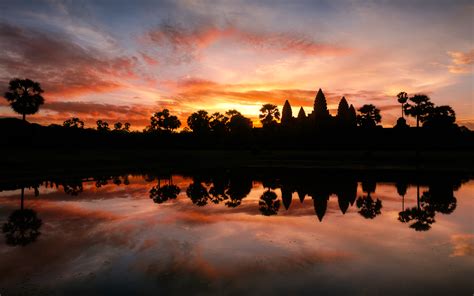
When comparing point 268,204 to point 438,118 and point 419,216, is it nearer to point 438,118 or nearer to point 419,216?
point 419,216

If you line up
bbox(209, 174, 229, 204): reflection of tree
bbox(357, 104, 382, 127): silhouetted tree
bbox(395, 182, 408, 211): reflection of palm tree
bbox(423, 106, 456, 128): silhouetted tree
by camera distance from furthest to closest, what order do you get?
1. bbox(357, 104, 382, 127): silhouetted tree
2. bbox(423, 106, 456, 128): silhouetted tree
3. bbox(395, 182, 408, 211): reflection of palm tree
4. bbox(209, 174, 229, 204): reflection of tree

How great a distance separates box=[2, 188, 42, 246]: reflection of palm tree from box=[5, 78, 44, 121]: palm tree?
1873 inches

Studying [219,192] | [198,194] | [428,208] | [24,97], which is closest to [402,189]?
[428,208]

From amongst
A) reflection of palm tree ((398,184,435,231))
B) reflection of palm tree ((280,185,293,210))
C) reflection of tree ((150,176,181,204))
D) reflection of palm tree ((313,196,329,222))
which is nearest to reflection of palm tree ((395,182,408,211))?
Result: reflection of palm tree ((398,184,435,231))

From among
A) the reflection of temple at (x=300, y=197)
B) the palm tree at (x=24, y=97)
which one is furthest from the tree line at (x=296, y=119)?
the reflection of temple at (x=300, y=197)

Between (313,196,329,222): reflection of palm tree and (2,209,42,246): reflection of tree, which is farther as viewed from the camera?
(313,196,329,222): reflection of palm tree

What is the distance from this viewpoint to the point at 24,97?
54.0 meters

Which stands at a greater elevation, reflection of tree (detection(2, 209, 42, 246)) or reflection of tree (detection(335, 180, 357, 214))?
reflection of tree (detection(335, 180, 357, 214))

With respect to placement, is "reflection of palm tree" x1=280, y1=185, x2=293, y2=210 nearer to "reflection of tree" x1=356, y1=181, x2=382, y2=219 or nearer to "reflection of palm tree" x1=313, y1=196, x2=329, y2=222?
"reflection of palm tree" x1=313, y1=196, x2=329, y2=222

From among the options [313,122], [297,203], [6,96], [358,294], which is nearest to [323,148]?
[313,122]

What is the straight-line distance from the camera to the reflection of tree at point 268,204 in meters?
14.7

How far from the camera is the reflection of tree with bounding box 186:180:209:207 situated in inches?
672

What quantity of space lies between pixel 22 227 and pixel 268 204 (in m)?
10.2

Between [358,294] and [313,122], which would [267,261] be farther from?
[313,122]
